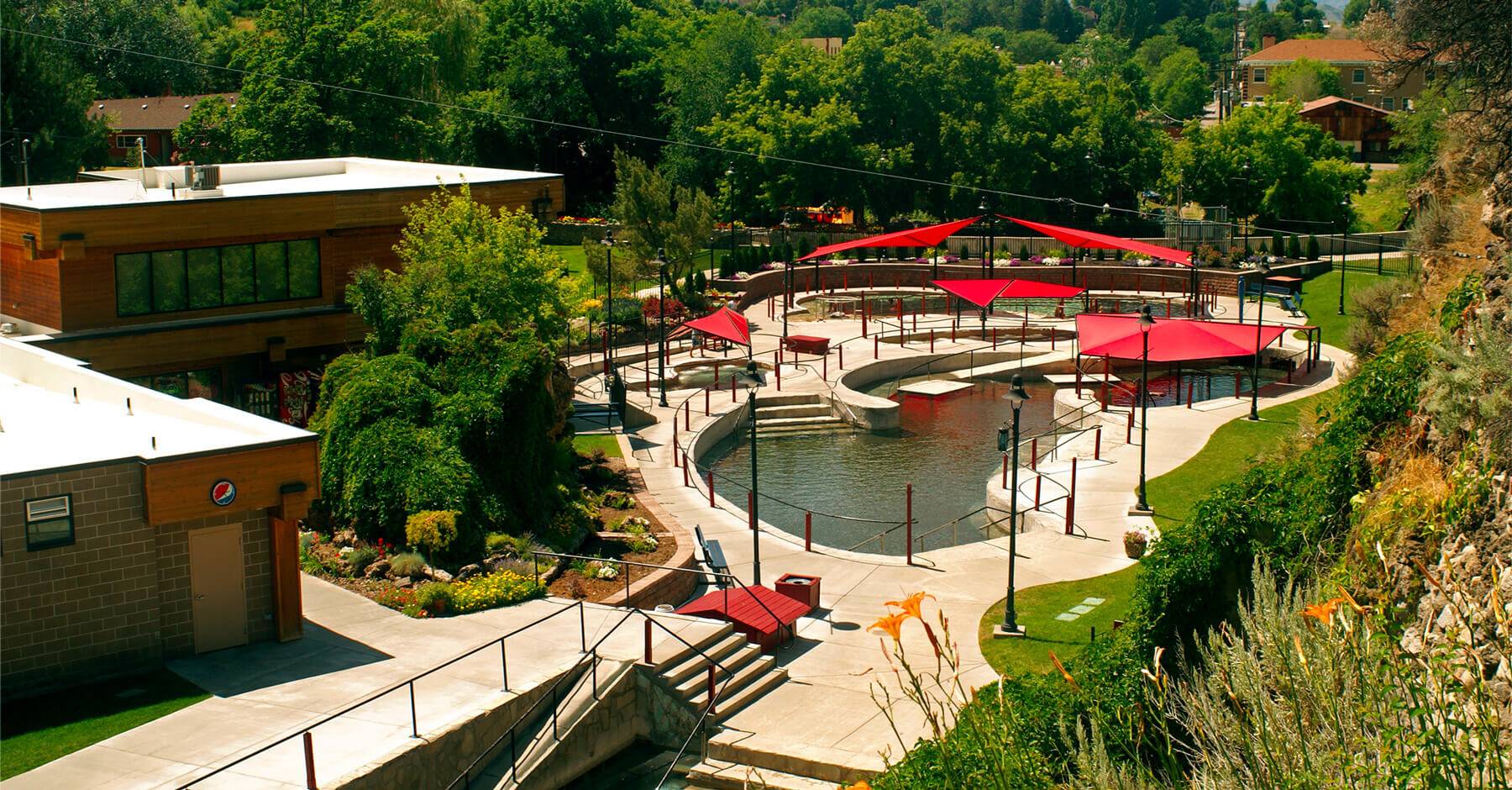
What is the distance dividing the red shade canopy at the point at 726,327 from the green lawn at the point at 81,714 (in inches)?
1029

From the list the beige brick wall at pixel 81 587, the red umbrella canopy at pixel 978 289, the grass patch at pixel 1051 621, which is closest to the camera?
the beige brick wall at pixel 81 587

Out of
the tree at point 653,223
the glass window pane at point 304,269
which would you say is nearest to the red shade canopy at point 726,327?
the tree at point 653,223

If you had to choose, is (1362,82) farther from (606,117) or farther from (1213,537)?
(1213,537)

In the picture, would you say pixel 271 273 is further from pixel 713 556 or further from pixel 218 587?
pixel 218 587

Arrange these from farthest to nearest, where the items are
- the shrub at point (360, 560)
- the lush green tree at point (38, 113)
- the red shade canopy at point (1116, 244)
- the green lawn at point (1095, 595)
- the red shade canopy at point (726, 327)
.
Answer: the lush green tree at point (38, 113) < the red shade canopy at point (1116, 244) < the red shade canopy at point (726, 327) < the shrub at point (360, 560) < the green lawn at point (1095, 595)

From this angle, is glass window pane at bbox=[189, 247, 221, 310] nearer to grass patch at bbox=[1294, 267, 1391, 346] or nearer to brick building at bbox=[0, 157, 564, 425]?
brick building at bbox=[0, 157, 564, 425]

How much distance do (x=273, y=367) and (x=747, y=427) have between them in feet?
43.8

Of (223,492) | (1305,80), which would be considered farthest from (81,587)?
(1305,80)

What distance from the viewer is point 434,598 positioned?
23.4 metres

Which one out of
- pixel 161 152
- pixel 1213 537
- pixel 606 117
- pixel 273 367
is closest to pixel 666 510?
pixel 273 367

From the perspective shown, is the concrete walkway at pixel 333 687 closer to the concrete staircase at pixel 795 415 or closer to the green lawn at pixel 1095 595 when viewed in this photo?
the green lawn at pixel 1095 595

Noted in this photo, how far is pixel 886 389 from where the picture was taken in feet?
156

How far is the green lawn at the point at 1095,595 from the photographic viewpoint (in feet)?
76.1

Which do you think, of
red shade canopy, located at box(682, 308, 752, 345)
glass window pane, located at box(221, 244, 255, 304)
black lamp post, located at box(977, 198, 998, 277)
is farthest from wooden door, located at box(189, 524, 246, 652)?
black lamp post, located at box(977, 198, 998, 277)
